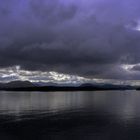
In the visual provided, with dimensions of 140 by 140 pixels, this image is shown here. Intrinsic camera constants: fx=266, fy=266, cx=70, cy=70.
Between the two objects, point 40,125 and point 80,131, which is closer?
point 80,131

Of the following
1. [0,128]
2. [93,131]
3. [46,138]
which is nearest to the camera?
[46,138]

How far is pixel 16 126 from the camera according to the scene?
59969mm

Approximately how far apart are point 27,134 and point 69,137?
8276 mm

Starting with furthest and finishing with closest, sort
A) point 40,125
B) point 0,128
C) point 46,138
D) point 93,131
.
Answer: point 40,125, point 0,128, point 93,131, point 46,138

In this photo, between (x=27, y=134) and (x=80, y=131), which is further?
(x=80, y=131)

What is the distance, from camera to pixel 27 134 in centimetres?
4991

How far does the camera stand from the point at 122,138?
151 ft

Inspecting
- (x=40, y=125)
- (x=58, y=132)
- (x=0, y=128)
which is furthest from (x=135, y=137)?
(x=0, y=128)

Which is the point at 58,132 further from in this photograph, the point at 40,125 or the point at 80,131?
the point at 40,125

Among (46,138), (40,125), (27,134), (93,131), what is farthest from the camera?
(40,125)

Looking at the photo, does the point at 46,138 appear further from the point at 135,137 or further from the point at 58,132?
the point at 135,137

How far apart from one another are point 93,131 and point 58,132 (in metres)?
7.01

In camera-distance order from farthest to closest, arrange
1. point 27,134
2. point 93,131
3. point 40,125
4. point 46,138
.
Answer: point 40,125 → point 93,131 → point 27,134 → point 46,138

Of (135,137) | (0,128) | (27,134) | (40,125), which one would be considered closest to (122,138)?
(135,137)
